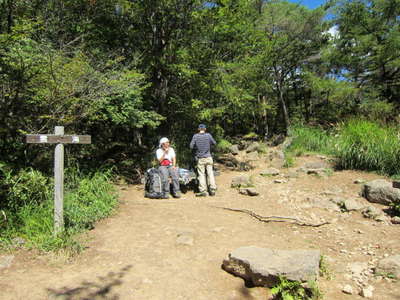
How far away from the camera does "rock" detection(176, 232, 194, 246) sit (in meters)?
3.68

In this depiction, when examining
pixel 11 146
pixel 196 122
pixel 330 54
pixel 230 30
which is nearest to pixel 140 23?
pixel 230 30

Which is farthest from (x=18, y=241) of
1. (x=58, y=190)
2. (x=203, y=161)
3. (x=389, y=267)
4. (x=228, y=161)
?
(x=228, y=161)

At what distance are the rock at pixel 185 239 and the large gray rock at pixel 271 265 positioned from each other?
762mm

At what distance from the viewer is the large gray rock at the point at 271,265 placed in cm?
256

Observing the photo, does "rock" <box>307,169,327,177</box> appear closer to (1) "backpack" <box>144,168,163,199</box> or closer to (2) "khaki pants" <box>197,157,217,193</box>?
(2) "khaki pants" <box>197,157,217,193</box>

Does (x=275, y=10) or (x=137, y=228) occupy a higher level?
(x=275, y=10)

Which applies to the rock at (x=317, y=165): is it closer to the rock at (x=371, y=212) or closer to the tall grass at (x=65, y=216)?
the rock at (x=371, y=212)

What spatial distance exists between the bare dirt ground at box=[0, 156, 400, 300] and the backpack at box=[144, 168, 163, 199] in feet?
0.67

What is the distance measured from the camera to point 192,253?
3422mm

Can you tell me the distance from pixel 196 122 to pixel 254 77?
2.60 m

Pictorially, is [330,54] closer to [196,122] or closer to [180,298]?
[196,122]

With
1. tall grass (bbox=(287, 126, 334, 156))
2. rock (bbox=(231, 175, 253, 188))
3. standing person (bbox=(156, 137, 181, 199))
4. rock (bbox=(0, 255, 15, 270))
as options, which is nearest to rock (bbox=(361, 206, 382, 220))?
rock (bbox=(231, 175, 253, 188))

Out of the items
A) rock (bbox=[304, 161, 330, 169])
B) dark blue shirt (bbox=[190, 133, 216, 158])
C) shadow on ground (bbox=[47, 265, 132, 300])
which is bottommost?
shadow on ground (bbox=[47, 265, 132, 300])

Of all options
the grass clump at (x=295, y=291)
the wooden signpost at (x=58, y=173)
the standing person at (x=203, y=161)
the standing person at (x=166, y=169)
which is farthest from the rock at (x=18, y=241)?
the standing person at (x=203, y=161)
